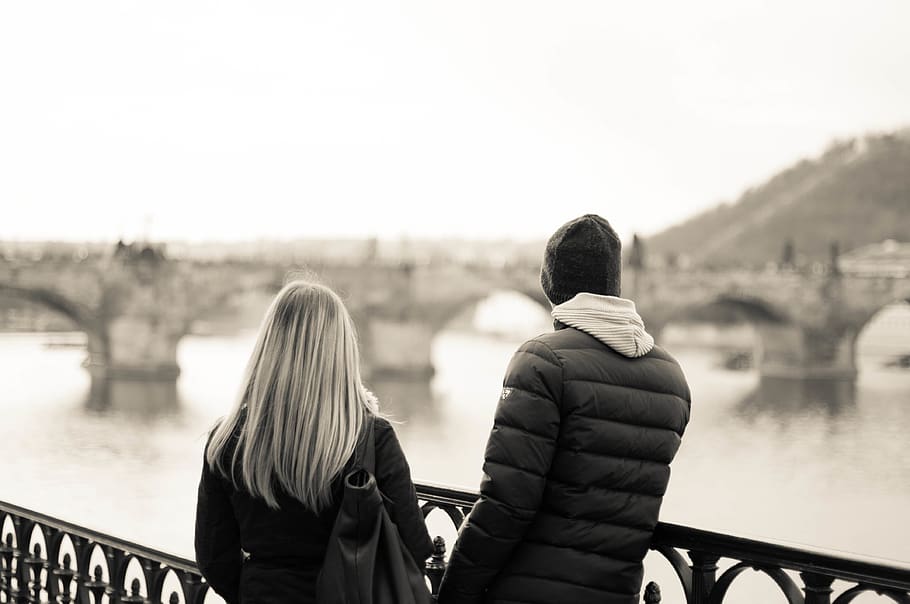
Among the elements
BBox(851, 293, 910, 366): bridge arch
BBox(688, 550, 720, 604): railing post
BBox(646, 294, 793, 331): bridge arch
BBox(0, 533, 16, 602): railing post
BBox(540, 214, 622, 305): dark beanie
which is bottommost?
BBox(851, 293, 910, 366): bridge arch

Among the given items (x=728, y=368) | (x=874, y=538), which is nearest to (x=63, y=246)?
(x=728, y=368)

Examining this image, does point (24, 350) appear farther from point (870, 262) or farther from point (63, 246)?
point (870, 262)

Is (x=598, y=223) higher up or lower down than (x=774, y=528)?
higher up

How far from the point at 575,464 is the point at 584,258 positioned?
33 centimetres

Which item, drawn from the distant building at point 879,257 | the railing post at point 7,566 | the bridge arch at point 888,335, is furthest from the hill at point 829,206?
the railing post at point 7,566

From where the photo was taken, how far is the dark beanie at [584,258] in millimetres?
1630

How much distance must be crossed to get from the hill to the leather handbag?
45730 mm

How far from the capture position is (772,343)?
1329 inches

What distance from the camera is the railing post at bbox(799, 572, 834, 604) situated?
146 cm

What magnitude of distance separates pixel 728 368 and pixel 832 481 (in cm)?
1966

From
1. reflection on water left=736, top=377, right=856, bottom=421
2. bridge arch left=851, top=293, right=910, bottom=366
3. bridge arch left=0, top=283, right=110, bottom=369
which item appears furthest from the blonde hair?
bridge arch left=851, top=293, right=910, bottom=366

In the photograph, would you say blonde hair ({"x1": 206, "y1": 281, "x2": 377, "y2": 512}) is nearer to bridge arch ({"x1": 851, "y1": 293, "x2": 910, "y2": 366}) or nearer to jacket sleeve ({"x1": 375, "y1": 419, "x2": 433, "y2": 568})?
jacket sleeve ({"x1": 375, "y1": 419, "x2": 433, "y2": 568})

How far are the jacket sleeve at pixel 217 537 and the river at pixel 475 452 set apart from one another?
630 cm

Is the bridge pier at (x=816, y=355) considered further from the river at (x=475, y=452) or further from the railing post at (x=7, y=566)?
the railing post at (x=7, y=566)
